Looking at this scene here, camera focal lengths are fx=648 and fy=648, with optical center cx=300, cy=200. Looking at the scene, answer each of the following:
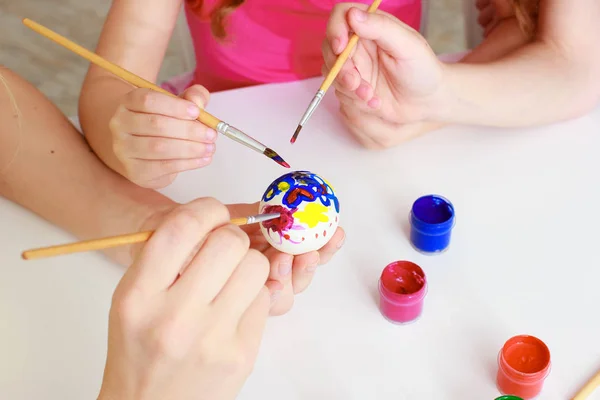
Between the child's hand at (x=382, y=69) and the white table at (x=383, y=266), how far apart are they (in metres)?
0.07

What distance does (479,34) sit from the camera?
1327 mm

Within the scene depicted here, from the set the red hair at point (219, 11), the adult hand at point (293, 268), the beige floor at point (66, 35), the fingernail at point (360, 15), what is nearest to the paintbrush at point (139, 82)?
the adult hand at point (293, 268)

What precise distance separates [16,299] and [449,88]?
2.27ft

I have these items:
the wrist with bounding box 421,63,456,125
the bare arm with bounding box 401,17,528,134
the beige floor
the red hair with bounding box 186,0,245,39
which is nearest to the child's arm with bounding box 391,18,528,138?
the bare arm with bounding box 401,17,528,134

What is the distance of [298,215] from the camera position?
807 millimetres

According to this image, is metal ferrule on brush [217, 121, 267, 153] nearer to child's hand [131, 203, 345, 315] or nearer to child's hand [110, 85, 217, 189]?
child's hand [110, 85, 217, 189]

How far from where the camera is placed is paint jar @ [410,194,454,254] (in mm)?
845

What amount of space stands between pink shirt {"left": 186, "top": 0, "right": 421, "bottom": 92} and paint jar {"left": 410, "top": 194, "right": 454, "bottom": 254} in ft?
1.65

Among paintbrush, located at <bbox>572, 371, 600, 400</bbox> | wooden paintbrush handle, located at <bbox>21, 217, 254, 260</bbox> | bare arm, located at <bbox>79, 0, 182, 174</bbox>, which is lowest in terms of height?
bare arm, located at <bbox>79, 0, 182, 174</bbox>

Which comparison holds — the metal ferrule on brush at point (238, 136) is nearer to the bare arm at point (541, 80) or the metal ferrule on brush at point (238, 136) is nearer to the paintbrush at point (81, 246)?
the paintbrush at point (81, 246)

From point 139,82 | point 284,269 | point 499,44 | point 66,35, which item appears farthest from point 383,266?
point 66,35

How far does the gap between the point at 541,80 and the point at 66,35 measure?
Result: 6.41ft

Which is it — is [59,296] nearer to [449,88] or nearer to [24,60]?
[449,88]

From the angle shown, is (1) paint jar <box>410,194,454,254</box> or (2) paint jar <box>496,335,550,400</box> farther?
(1) paint jar <box>410,194,454,254</box>
